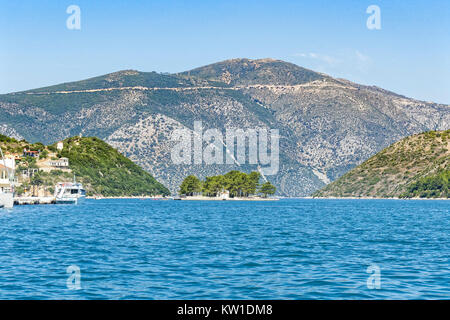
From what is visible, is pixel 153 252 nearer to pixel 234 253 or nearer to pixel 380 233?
pixel 234 253

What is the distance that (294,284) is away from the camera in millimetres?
33344

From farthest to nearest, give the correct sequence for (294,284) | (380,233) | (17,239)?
1. (380,233)
2. (17,239)
3. (294,284)

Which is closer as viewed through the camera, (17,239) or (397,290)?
(397,290)

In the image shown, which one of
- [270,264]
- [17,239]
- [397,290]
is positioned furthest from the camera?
[17,239]

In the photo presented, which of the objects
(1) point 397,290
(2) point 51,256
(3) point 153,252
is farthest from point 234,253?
(1) point 397,290

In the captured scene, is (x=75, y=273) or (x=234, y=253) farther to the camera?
(x=234, y=253)

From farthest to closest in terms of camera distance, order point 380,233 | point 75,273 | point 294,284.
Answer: point 380,233
point 75,273
point 294,284

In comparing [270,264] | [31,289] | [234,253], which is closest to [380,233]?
[234,253]

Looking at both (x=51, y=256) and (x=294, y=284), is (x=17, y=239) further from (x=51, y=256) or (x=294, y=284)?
(x=294, y=284)

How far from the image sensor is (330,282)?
3378 cm
